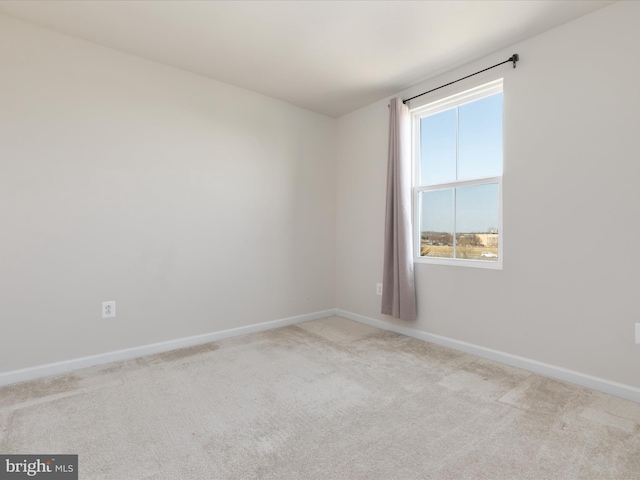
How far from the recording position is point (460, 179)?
9.12ft

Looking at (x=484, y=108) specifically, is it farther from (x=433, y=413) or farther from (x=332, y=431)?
(x=332, y=431)

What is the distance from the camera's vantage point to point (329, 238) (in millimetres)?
3846

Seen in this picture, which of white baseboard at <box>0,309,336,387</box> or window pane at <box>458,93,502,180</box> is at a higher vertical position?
window pane at <box>458,93,502,180</box>

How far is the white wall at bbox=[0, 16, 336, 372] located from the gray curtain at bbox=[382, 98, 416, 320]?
100 centimetres

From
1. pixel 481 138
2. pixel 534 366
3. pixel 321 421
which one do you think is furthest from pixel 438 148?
pixel 321 421

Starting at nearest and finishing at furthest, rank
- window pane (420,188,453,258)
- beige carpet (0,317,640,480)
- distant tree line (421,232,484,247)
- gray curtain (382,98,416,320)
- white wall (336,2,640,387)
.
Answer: beige carpet (0,317,640,480) < white wall (336,2,640,387) < distant tree line (421,232,484,247) < window pane (420,188,453,258) < gray curtain (382,98,416,320)

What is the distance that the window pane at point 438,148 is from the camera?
2.88 metres

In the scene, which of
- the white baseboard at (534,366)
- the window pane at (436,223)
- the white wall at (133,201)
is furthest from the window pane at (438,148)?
the white baseboard at (534,366)

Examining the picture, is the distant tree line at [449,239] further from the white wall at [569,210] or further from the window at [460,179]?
the white wall at [569,210]

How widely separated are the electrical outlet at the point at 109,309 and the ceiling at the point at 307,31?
6.20 feet

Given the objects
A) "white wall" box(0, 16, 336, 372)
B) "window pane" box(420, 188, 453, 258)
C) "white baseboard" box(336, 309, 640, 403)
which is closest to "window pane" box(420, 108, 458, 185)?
"window pane" box(420, 188, 453, 258)

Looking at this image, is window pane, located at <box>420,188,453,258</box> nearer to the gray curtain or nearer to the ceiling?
the gray curtain

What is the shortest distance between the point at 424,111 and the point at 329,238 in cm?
166

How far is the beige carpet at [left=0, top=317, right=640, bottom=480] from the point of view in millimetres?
1346
